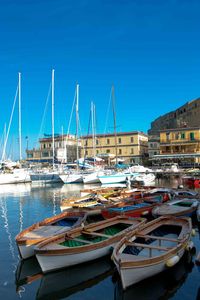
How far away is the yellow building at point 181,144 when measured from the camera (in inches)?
2813

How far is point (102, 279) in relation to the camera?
10633 mm

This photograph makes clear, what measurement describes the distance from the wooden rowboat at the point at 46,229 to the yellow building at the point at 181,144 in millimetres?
56716

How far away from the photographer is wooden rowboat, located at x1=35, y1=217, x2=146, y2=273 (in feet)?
34.3

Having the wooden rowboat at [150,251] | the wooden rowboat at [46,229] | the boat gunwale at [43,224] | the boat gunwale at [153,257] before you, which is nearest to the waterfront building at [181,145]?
the wooden rowboat at [46,229]

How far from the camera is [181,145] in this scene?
74062 mm

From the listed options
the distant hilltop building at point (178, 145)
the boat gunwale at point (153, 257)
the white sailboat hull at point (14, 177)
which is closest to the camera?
the boat gunwale at point (153, 257)

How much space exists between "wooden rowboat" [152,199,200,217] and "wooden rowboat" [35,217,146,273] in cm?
433

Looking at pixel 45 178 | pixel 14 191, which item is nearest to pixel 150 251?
pixel 14 191

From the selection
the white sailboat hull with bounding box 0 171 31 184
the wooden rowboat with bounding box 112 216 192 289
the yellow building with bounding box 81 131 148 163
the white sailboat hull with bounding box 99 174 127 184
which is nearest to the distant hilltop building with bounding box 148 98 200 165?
the yellow building with bounding box 81 131 148 163

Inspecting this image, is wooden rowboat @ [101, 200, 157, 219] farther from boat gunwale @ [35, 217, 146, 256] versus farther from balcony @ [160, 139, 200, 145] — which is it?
balcony @ [160, 139, 200, 145]

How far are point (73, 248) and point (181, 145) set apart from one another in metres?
67.0

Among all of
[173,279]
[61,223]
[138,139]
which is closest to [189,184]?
[61,223]

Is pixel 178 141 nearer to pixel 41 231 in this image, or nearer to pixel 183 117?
pixel 183 117

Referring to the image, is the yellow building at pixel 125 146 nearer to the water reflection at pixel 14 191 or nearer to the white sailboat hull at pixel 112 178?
the white sailboat hull at pixel 112 178
